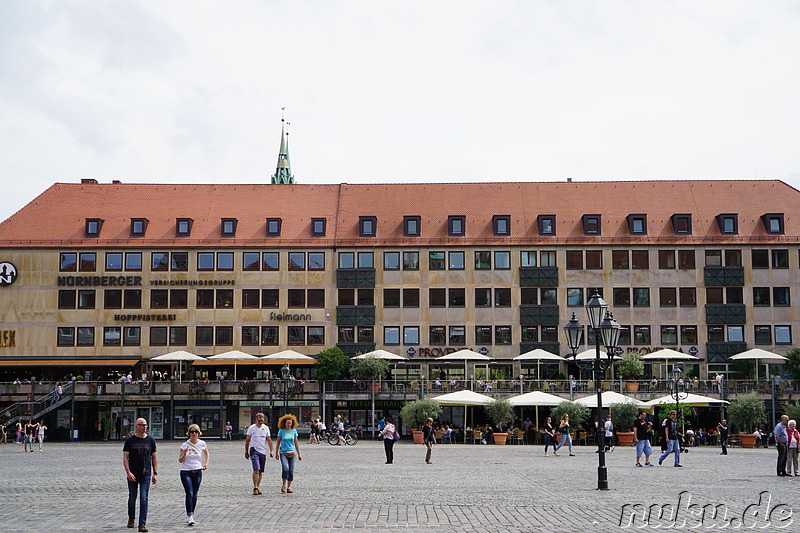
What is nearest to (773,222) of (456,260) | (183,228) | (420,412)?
(456,260)

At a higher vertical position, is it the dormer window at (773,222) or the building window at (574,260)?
the dormer window at (773,222)

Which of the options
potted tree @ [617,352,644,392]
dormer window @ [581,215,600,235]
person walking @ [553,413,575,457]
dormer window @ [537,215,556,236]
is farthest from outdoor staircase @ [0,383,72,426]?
dormer window @ [581,215,600,235]

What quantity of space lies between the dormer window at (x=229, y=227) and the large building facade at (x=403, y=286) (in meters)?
0.10

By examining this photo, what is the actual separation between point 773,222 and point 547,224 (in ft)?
48.5

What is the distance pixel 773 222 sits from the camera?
7031 centimetres

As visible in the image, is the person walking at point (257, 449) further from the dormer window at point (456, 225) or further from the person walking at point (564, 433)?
the dormer window at point (456, 225)

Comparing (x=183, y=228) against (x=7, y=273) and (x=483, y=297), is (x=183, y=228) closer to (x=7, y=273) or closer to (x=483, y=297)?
(x=7, y=273)

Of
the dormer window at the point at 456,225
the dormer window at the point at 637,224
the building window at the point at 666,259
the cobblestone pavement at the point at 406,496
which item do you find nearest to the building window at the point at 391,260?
the dormer window at the point at 456,225

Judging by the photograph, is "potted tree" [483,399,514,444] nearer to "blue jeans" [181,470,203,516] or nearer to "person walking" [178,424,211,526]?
"person walking" [178,424,211,526]

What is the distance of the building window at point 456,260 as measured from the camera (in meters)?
70.1

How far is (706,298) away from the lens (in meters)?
69.2

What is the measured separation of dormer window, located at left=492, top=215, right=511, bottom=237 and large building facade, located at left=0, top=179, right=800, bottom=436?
3.4 inches

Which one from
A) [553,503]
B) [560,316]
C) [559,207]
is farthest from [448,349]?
[553,503]

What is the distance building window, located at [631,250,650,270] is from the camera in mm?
69500
